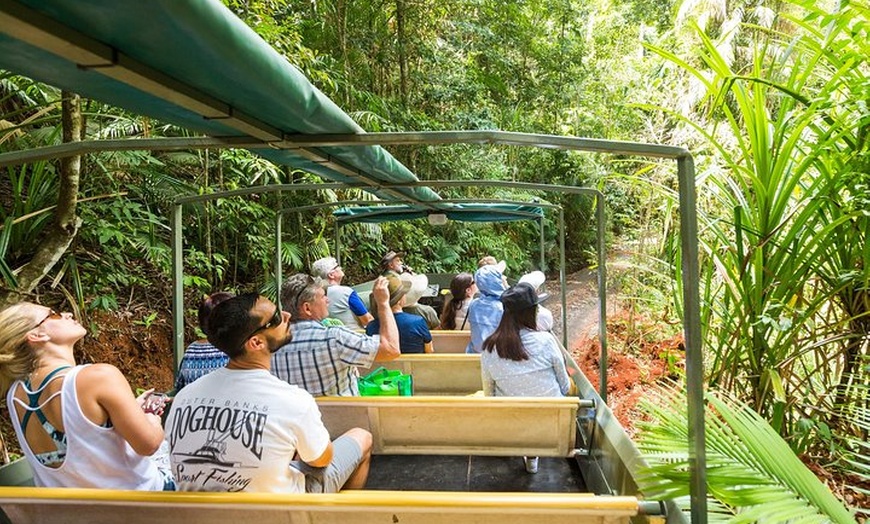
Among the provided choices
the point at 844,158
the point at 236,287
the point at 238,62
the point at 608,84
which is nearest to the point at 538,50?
the point at 608,84

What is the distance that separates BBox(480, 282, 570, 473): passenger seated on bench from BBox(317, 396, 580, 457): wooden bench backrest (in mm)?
466

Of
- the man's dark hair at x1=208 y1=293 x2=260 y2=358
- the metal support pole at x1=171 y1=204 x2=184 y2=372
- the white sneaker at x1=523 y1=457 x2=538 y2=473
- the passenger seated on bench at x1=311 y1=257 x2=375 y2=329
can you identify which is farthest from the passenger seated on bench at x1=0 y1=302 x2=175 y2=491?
the passenger seated on bench at x1=311 y1=257 x2=375 y2=329

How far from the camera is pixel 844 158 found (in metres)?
2.29

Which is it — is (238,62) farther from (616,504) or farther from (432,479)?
(432,479)

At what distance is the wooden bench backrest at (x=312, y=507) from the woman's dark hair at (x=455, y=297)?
3506 mm

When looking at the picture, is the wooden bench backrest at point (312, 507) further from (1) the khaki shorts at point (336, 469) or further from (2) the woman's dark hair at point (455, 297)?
(2) the woman's dark hair at point (455, 297)

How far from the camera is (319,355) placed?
102 inches

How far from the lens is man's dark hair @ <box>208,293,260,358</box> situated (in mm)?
1876

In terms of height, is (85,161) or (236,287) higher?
(85,161)

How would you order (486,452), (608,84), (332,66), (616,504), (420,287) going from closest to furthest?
1. (616,504)
2. (486,452)
3. (420,287)
4. (332,66)
5. (608,84)

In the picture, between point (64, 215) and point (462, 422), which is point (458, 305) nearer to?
point (462, 422)

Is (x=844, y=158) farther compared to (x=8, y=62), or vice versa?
(x=844, y=158)

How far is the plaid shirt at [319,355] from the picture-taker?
257 cm

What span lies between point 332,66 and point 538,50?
6.64 meters
